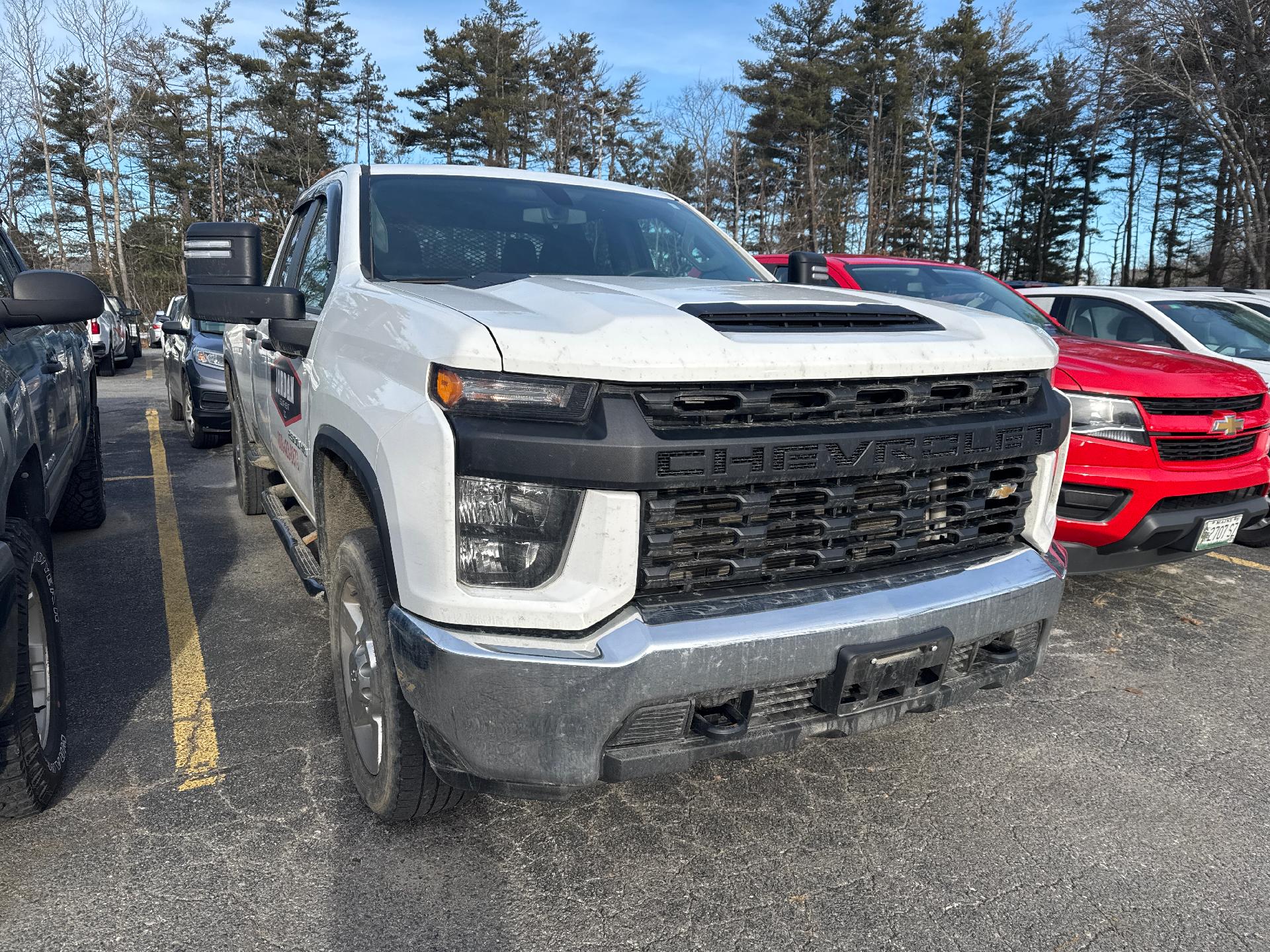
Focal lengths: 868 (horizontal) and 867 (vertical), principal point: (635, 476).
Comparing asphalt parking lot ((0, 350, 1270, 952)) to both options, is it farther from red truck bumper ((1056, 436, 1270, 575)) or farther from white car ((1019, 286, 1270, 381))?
white car ((1019, 286, 1270, 381))

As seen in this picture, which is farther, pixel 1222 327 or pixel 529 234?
pixel 1222 327

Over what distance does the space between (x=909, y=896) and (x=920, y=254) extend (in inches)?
2089

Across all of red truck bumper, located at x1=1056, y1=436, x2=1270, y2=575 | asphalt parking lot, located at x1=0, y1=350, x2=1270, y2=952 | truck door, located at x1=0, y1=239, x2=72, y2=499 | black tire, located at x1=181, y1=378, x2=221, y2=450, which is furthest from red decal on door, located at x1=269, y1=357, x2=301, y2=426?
black tire, located at x1=181, y1=378, x2=221, y2=450

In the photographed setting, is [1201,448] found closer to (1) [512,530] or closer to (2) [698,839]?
(2) [698,839]

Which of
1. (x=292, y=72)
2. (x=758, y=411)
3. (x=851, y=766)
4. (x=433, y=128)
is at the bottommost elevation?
(x=851, y=766)

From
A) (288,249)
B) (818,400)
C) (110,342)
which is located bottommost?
(110,342)

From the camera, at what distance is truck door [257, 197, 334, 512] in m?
3.15

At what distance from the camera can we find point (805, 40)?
136 feet

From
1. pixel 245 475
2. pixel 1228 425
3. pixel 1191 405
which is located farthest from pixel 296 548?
pixel 1228 425

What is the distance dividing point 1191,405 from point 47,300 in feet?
15.7

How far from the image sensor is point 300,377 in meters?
3.17

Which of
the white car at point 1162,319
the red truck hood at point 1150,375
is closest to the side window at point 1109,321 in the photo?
the white car at point 1162,319

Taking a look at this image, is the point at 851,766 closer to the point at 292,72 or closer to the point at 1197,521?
the point at 1197,521

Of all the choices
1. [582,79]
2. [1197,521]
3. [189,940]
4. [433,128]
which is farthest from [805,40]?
[189,940]
